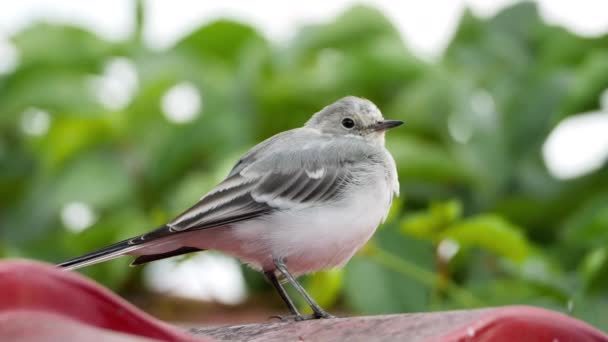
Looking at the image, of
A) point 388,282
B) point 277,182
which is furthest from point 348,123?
point 388,282

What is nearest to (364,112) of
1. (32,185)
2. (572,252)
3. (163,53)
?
(572,252)

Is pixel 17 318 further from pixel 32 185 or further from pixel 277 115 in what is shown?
pixel 32 185

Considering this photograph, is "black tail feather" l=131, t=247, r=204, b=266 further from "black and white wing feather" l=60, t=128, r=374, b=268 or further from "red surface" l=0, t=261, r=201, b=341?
"red surface" l=0, t=261, r=201, b=341

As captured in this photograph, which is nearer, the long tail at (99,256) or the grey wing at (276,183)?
the long tail at (99,256)

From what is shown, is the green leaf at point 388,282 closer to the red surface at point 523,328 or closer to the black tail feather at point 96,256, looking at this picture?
the black tail feather at point 96,256

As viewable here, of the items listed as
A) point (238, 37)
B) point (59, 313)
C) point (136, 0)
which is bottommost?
point (59, 313)

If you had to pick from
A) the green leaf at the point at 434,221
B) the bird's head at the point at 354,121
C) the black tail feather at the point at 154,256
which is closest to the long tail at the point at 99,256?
the black tail feather at the point at 154,256
